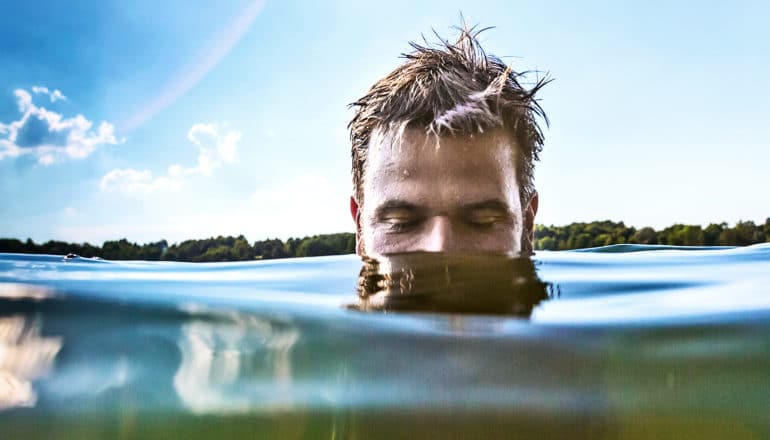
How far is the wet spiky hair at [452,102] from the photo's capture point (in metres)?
4.36

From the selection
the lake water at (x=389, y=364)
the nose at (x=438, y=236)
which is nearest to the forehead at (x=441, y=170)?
the nose at (x=438, y=236)

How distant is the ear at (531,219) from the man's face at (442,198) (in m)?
0.61

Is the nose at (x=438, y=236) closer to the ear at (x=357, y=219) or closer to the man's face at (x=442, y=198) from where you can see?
the man's face at (x=442, y=198)

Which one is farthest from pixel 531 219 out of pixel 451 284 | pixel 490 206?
pixel 451 284

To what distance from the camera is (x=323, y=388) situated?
2627 millimetres

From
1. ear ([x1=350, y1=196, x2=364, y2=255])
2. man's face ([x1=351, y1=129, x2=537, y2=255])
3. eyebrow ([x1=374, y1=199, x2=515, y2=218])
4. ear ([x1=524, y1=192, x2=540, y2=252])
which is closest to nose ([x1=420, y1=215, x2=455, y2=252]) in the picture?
man's face ([x1=351, y1=129, x2=537, y2=255])

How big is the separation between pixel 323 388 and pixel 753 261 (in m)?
3.92

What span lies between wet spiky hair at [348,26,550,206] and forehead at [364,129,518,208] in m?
0.09

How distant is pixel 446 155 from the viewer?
163 inches

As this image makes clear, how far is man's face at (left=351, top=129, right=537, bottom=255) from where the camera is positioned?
3947 millimetres

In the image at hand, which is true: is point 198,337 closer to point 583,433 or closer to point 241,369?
point 241,369

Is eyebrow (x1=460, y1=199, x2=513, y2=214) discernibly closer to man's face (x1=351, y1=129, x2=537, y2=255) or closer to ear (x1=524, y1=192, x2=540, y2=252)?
man's face (x1=351, y1=129, x2=537, y2=255)

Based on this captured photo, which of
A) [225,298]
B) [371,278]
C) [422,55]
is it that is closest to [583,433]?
[371,278]


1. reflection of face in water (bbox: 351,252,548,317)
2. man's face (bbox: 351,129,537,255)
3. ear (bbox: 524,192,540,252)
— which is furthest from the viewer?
ear (bbox: 524,192,540,252)
